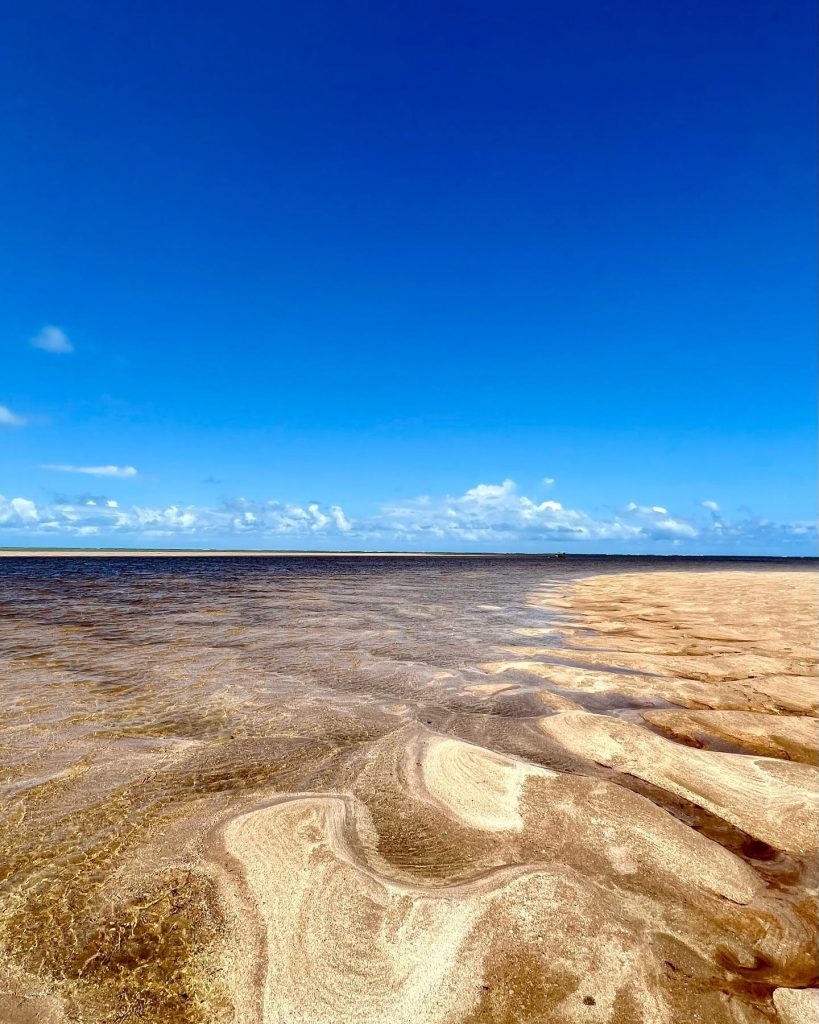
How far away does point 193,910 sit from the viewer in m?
2.90

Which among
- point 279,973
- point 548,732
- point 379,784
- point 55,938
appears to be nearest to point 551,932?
point 279,973

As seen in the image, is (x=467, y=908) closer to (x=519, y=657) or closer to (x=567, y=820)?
(x=567, y=820)

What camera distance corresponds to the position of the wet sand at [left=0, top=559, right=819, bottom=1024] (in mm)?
2426

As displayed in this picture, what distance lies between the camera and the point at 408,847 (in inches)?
141

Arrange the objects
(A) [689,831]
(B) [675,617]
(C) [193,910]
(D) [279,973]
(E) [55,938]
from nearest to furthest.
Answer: (D) [279,973] → (E) [55,938] → (C) [193,910] → (A) [689,831] → (B) [675,617]

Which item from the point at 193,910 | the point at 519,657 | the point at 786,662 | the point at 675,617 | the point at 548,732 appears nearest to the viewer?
the point at 193,910

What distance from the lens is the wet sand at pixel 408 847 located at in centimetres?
243

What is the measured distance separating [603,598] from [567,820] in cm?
1957

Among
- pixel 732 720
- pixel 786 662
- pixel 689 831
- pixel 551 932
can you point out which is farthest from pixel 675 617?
pixel 551 932

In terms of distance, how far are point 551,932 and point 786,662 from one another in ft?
27.5

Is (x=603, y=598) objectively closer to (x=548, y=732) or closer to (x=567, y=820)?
(x=548, y=732)

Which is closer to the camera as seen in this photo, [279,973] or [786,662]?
[279,973]

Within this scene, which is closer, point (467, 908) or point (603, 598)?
point (467, 908)

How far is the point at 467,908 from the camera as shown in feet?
9.61
